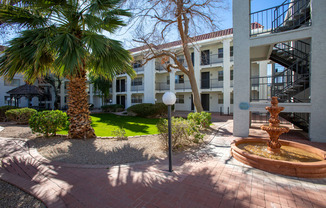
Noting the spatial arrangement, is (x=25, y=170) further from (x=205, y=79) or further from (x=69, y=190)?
(x=205, y=79)

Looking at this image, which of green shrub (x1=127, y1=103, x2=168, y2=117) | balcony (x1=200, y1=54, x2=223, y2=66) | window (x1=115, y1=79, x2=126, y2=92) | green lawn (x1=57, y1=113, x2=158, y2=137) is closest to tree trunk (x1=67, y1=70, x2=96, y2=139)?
green lawn (x1=57, y1=113, x2=158, y2=137)

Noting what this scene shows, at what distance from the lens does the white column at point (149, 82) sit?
22373 mm

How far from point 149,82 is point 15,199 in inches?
797

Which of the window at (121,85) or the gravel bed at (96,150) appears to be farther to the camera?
the window at (121,85)

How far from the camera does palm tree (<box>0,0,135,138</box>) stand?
18.1 feet

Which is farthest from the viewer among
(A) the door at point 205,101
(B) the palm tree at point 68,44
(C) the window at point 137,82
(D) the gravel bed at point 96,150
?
(C) the window at point 137,82

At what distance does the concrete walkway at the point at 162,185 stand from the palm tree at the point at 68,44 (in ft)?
10.5

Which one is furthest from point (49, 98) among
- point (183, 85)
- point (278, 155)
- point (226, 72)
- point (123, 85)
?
point (278, 155)

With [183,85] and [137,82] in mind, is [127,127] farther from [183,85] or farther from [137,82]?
[137,82]

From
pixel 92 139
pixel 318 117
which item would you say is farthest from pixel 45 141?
pixel 318 117

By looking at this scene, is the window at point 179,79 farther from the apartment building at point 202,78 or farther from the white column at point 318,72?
the white column at point 318,72

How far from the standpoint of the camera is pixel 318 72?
21.2 ft

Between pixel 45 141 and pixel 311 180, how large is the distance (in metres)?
9.25

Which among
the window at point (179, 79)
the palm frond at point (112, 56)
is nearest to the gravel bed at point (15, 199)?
the palm frond at point (112, 56)
